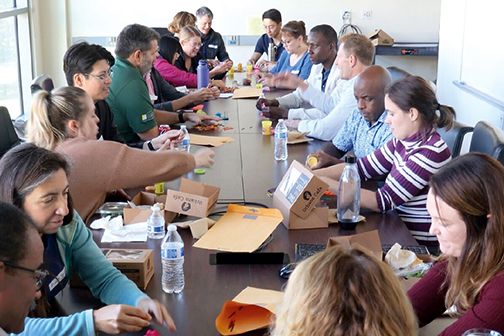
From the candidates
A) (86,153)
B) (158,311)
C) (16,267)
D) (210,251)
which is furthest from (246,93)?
(16,267)

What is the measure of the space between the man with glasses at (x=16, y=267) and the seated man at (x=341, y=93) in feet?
8.32

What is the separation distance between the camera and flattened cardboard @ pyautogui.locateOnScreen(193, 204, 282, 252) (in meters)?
2.05

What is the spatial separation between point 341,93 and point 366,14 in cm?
436

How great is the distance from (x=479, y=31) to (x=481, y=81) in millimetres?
395

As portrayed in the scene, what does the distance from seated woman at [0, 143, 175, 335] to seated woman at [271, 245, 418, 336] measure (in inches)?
22.8

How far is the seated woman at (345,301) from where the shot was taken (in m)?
1.07

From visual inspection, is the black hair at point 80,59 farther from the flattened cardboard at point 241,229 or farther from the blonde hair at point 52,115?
the flattened cardboard at point 241,229

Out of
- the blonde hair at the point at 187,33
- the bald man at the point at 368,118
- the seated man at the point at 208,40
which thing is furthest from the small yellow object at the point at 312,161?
the seated man at the point at 208,40

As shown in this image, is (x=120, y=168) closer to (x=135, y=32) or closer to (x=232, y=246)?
(x=232, y=246)

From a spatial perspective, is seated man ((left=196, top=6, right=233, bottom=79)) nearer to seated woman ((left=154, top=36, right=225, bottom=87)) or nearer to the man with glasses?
seated woman ((left=154, top=36, right=225, bottom=87))

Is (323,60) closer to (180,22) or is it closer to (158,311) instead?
(180,22)

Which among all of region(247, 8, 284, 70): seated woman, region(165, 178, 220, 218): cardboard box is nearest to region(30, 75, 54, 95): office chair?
region(165, 178, 220, 218): cardboard box

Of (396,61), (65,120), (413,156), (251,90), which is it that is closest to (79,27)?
(251,90)

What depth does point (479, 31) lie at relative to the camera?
15.5ft
